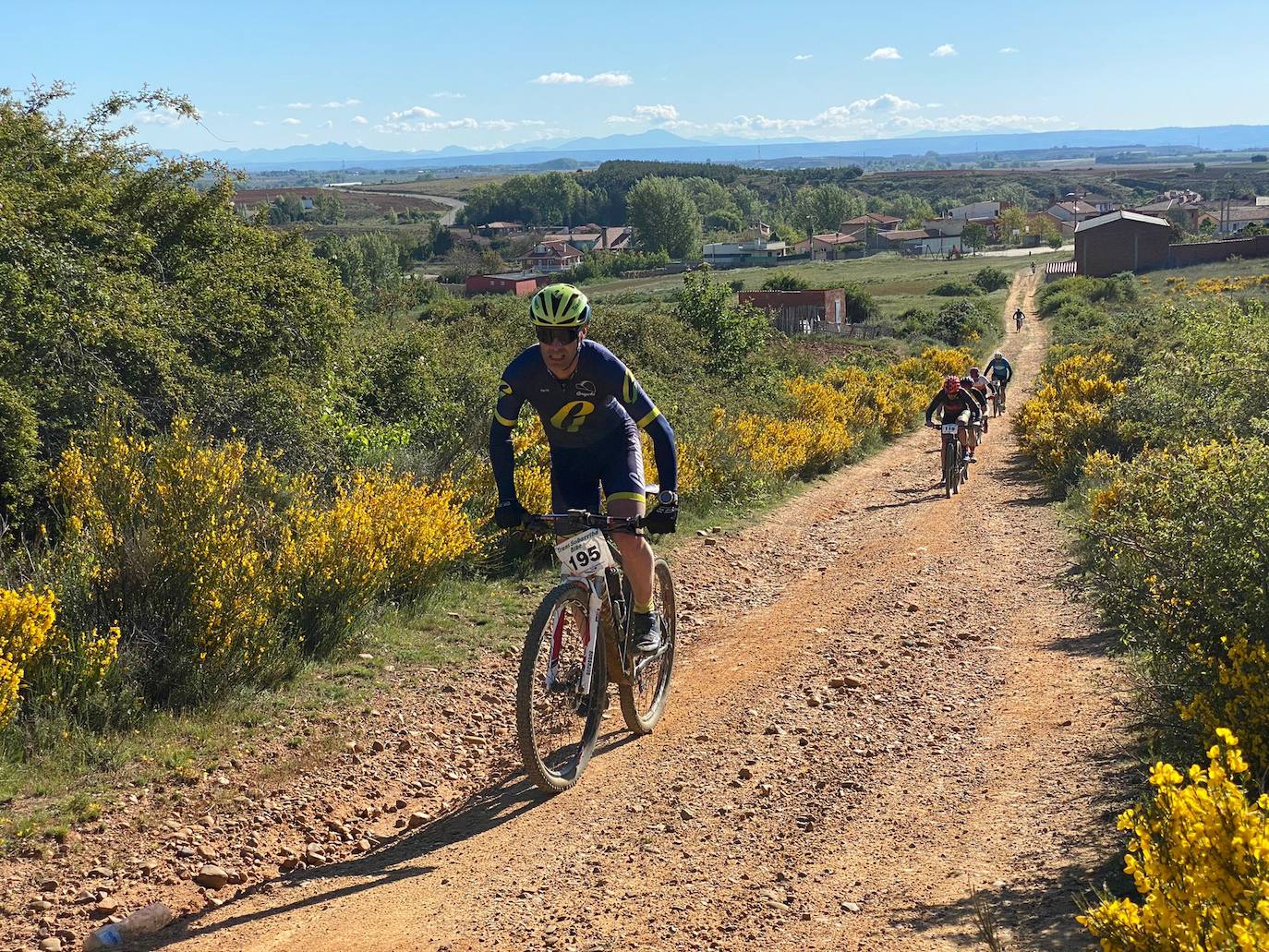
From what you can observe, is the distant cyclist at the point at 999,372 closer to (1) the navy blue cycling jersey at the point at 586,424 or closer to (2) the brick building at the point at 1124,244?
(1) the navy blue cycling jersey at the point at 586,424

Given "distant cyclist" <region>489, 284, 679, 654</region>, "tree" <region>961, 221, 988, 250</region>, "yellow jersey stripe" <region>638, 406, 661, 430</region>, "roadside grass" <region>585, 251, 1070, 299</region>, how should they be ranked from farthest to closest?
"tree" <region>961, 221, 988, 250</region> → "roadside grass" <region>585, 251, 1070, 299</region> → "yellow jersey stripe" <region>638, 406, 661, 430</region> → "distant cyclist" <region>489, 284, 679, 654</region>

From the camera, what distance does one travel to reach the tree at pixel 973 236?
525 ft

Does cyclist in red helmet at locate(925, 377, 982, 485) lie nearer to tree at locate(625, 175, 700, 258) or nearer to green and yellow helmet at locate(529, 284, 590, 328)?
green and yellow helmet at locate(529, 284, 590, 328)

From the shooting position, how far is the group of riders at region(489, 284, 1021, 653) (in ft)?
18.6

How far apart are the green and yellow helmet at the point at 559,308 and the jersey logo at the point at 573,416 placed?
0.45 meters

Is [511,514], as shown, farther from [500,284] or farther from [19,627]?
[500,284]

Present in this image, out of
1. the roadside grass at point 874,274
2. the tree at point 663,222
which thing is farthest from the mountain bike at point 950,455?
the tree at point 663,222

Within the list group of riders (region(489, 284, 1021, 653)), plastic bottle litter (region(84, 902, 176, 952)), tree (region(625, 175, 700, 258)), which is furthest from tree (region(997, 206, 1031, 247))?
plastic bottle litter (region(84, 902, 176, 952))

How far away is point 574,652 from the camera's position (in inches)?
229

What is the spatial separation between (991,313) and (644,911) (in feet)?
227

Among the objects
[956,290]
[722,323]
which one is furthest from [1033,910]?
[956,290]

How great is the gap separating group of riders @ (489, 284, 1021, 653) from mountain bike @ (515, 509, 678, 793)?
0.11m

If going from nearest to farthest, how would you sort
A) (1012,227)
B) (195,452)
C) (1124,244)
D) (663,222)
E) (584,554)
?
1. (584,554)
2. (195,452)
3. (1124,244)
4. (663,222)
5. (1012,227)

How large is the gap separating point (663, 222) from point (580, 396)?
6233 inches
